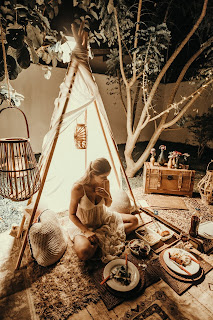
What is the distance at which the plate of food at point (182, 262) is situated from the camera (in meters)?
2.33

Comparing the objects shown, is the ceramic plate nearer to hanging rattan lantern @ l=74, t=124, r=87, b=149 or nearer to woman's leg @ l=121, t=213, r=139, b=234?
woman's leg @ l=121, t=213, r=139, b=234

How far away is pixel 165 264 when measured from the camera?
2469 millimetres

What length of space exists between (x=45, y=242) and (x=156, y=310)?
1561 millimetres

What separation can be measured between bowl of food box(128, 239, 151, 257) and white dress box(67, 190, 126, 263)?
0.45 ft

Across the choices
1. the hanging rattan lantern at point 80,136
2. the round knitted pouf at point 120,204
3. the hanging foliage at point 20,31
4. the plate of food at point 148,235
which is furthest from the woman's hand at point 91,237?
the hanging foliage at point 20,31

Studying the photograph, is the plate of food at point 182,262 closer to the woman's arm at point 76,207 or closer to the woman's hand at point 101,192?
the woman's arm at point 76,207

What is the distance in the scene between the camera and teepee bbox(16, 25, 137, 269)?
2.75m

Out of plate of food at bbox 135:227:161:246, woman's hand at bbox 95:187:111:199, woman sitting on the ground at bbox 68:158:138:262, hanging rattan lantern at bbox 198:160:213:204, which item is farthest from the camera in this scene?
hanging rattan lantern at bbox 198:160:213:204

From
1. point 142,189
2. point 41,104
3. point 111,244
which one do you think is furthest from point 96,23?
point 111,244

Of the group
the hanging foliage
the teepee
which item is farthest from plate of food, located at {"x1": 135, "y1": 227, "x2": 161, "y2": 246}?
the hanging foliage

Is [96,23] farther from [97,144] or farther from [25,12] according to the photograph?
[25,12]

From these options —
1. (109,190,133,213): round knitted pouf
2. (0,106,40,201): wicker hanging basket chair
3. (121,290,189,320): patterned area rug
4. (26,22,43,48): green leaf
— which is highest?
(26,22,43,48): green leaf

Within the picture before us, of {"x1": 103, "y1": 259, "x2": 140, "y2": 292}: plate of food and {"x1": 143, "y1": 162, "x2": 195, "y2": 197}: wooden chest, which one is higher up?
{"x1": 143, "y1": 162, "x2": 195, "y2": 197}: wooden chest

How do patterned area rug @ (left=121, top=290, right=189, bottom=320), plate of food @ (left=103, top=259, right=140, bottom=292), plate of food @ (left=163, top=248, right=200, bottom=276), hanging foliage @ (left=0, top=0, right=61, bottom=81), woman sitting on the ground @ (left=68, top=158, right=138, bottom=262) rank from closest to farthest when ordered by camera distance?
hanging foliage @ (left=0, top=0, right=61, bottom=81)
patterned area rug @ (left=121, top=290, right=189, bottom=320)
plate of food @ (left=103, top=259, right=140, bottom=292)
plate of food @ (left=163, top=248, right=200, bottom=276)
woman sitting on the ground @ (left=68, top=158, right=138, bottom=262)
